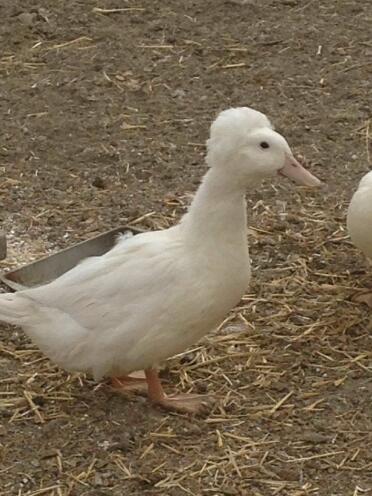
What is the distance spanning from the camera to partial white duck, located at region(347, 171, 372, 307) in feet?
16.7

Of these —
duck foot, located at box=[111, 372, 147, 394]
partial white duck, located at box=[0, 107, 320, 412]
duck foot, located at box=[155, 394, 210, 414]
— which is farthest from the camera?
duck foot, located at box=[111, 372, 147, 394]

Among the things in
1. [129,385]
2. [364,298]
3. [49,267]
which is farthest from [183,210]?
[129,385]

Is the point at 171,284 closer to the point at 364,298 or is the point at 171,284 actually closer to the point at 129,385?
the point at 129,385

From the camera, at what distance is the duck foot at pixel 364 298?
17.3ft

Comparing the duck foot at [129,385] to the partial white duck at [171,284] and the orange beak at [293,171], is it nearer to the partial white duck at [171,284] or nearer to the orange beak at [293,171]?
the partial white duck at [171,284]

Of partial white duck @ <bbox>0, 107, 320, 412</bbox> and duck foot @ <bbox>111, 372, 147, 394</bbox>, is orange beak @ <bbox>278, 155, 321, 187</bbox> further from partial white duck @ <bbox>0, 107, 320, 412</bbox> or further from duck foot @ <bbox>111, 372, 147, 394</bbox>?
duck foot @ <bbox>111, 372, 147, 394</bbox>

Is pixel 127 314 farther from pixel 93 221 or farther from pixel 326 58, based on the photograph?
pixel 326 58

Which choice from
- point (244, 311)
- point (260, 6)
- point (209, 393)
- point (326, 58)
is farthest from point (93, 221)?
point (260, 6)

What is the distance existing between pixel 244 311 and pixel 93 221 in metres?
1.11

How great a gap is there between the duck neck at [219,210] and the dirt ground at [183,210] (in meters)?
0.72

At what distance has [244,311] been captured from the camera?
5.26 metres

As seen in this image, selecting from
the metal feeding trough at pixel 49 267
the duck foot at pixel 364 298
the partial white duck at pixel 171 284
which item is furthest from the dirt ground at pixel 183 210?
the partial white duck at pixel 171 284

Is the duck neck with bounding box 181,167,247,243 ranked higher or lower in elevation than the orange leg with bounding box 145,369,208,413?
higher

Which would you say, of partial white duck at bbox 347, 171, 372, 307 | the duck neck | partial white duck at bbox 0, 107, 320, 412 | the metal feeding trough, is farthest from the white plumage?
the metal feeding trough
